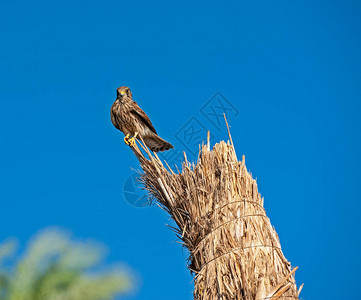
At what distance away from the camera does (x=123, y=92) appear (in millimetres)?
5082

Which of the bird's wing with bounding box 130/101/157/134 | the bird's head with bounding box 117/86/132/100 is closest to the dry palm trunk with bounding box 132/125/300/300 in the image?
the bird's wing with bounding box 130/101/157/134

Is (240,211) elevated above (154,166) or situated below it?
below

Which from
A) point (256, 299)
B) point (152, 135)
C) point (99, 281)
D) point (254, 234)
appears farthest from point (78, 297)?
point (152, 135)

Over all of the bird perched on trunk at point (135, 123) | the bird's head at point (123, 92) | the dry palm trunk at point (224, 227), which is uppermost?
the bird's head at point (123, 92)

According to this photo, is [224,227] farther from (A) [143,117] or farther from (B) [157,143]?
(A) [143,117]

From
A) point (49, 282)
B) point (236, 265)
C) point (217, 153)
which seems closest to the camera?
point (49, 282)

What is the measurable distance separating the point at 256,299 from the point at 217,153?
3.81 ft

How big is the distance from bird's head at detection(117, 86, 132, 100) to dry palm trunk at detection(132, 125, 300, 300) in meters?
1.70

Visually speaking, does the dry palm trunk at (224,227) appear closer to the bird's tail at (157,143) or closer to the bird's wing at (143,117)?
the bird's tail at (157,143)

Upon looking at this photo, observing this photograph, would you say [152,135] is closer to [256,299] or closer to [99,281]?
[256,299]

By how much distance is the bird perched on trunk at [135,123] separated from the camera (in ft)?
15.8

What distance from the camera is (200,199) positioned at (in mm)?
3078

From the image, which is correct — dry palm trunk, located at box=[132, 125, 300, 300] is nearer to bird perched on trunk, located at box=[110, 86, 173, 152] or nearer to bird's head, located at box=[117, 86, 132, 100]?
bird perched on trunk, located at box=[110, 86, 173, 152]

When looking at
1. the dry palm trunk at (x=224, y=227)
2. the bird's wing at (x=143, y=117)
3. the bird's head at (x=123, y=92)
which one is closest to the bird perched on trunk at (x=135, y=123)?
the bird's wing at (x=143, y=117)
